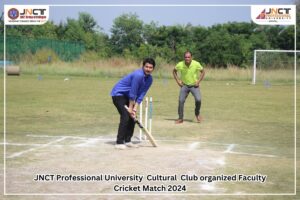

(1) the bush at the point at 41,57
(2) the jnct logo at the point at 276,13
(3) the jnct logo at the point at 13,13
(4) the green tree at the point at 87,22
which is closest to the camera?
(3) the jnct logo at the point at 13,13

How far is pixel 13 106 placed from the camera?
17891 millimetres

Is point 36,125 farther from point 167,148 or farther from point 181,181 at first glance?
point 181,181

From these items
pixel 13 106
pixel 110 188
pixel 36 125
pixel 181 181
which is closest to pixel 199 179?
pixel 181 181

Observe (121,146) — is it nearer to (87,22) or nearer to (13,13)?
(13,13)

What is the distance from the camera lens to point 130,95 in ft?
32.0

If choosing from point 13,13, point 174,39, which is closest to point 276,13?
point 13,13

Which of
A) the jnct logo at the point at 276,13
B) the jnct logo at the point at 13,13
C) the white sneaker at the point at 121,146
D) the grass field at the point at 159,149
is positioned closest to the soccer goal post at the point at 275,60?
the jnct logo at the point at 276,13

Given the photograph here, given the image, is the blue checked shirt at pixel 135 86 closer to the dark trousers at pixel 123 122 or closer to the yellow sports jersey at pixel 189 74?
the dark trousers at pixel 123 122

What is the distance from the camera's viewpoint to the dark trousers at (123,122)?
32.6 feet

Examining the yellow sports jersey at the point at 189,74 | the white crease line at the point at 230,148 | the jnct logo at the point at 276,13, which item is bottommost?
the white crease line at the point at 230,148

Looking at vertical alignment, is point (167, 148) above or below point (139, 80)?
below

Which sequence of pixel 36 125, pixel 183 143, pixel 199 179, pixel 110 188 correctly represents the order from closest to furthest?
pixel 110 188
pixel 199 179
pixel 183 143
pixel 36 125

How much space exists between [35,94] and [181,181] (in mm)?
16969

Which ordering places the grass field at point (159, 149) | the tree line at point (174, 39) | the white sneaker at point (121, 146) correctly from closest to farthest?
1. the grass field at point (159, 149)
2. the white sneaker at point (121, 146)
3. the tree line at point (174, 39)
